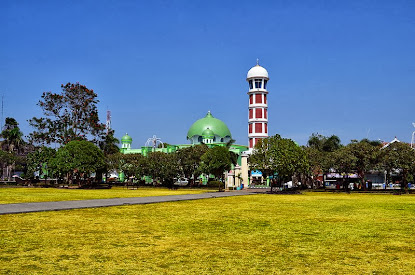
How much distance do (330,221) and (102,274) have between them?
12.4 meters

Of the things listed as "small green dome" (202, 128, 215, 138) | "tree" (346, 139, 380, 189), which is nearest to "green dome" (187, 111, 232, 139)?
"small green dome" (202, 128, 215, 138)

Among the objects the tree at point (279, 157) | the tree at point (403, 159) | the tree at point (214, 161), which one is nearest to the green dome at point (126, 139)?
the tree at point (214, 161)

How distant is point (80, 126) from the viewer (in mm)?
73625

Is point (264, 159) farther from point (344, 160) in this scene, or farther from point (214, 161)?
point (214, 161)

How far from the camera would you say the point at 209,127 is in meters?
109

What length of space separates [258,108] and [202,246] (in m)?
85.0

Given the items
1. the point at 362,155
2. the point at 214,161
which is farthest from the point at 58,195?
the point at 362,155

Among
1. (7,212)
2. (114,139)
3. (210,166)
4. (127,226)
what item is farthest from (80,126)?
(127,226)

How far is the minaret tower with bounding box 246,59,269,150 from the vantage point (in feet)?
312

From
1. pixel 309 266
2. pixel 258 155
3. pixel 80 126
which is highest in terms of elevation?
pixel 80 126

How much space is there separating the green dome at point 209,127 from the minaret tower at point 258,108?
552 inches

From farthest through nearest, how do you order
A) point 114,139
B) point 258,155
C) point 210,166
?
point 114,139
point 210,166
point 258,155

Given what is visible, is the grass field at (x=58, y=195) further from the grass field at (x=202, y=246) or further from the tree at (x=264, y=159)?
the grass field at (x=202, y=246)

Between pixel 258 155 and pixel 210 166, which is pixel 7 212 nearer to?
pixel 258 155
